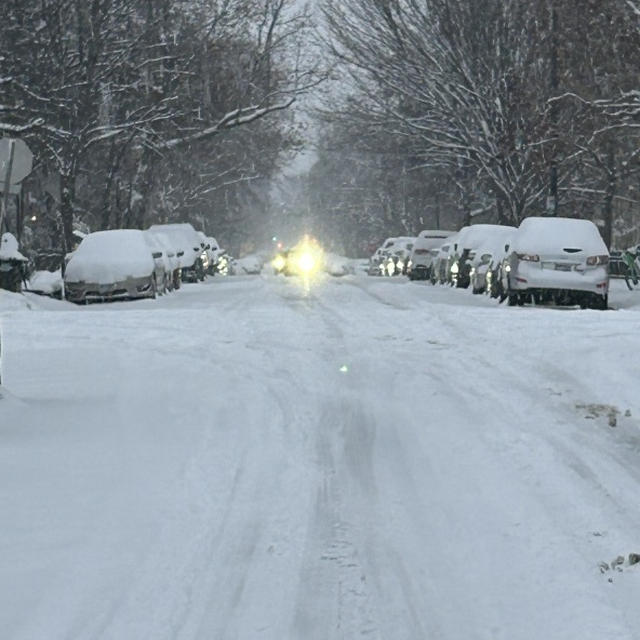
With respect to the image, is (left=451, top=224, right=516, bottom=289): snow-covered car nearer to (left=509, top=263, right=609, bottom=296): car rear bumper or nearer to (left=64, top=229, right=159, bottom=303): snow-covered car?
(left=509, top=263, right=609, bottom=296): car rear bumper

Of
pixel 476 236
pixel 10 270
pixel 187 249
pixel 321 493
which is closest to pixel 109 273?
pixel 10 270

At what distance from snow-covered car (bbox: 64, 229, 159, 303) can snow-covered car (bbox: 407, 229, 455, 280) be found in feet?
56.1

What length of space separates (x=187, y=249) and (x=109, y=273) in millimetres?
16036

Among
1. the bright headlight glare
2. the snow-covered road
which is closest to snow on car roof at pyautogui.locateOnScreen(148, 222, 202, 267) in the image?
the bright headlight glare

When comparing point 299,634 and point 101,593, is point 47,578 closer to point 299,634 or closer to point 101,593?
point 101,593

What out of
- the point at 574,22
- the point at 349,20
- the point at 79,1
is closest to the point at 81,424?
the point at 574,22

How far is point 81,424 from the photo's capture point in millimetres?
8750

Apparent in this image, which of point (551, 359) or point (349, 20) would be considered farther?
point (349, 20)

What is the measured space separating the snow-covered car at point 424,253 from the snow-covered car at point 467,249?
27.2 feet

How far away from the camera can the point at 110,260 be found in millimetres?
25578

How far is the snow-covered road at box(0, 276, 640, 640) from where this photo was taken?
15.2 feet

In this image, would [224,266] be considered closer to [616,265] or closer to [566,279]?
[616,265]

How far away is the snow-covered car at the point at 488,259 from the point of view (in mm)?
26078

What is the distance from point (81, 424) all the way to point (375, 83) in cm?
3119
